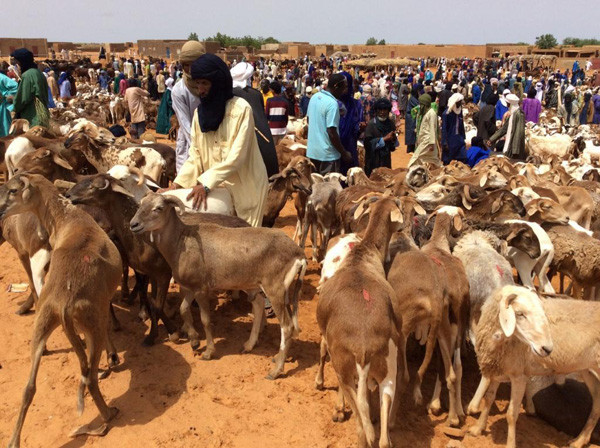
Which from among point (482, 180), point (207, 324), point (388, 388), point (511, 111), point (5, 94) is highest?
point (5, 94)

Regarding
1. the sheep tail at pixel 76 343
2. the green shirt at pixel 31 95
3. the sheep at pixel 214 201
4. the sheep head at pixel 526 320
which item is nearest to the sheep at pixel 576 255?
the sheep head at pixel 526 320

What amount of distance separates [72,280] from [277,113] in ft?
25.9

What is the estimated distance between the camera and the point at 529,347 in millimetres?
4246

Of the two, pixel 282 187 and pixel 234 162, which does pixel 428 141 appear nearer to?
pixel 282 187

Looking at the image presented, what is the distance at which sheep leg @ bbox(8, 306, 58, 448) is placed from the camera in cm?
424

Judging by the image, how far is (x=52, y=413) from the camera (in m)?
4.77

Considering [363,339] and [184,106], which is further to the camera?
[184,106]

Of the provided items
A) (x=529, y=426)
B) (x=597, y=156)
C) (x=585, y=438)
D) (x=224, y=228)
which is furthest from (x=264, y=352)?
(x=597, y=156)

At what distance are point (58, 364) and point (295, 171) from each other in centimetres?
407

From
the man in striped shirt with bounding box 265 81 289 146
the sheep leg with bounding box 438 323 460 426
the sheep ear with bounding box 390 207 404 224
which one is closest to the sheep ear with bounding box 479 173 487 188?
the sheep ear with bounding box 390 207 404 224

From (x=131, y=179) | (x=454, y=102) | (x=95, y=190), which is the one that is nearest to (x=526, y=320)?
(x=95, y=190)

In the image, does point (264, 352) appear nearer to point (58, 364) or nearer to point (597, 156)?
point (58, 364)

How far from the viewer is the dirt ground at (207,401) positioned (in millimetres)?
4492

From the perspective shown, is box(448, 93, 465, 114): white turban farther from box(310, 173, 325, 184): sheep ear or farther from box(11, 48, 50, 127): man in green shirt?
box(11, 48, 50, 127): man in green shirt
